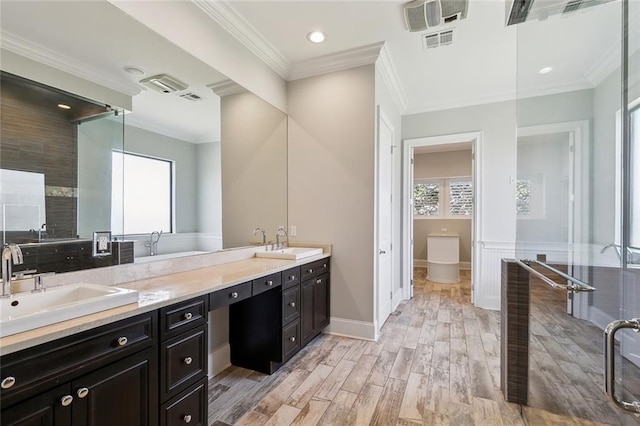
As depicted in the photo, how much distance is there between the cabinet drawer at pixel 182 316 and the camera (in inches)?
56.4

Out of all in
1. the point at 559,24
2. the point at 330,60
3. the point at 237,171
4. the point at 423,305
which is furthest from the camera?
the point at 423,305

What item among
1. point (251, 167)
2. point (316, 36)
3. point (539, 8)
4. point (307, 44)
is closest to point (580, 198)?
point (539, 8)

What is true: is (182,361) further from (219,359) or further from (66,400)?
(219,359)

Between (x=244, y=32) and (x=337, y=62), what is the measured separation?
987 millimetres

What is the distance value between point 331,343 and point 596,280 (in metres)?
2.16

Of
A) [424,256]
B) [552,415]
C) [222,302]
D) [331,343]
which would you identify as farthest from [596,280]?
[424,256]

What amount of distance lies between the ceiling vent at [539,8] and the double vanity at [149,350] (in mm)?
2791

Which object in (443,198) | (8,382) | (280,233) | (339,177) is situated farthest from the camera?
(443,198)

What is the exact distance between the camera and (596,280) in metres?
1.89

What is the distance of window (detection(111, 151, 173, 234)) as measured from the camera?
1802 mm

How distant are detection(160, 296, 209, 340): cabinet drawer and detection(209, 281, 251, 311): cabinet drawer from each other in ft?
0.22

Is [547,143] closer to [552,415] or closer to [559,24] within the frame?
[559,24]

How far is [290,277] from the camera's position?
8.23 feet

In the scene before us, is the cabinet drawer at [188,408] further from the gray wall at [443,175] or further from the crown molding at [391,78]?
the gray wall at [443,175]
